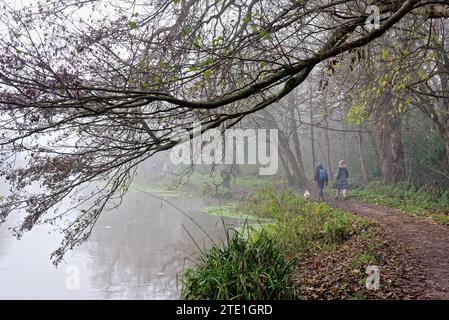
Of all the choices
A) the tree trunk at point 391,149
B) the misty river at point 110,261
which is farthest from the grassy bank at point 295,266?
the tree trunk at point 391,149

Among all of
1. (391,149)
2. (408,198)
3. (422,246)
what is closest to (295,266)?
(422,246)

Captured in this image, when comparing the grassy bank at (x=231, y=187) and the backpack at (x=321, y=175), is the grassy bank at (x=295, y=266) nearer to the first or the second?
the backpack at (x=321, y=175)

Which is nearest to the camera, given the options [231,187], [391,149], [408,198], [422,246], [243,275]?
[243,275]

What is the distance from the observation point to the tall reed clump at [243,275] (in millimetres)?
4984

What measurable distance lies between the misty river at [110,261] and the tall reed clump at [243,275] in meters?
0.98

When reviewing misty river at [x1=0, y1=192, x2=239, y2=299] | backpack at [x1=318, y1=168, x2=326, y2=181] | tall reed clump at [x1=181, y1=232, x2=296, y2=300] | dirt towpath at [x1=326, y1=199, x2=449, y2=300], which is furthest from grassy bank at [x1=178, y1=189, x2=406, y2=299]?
backpack at [x1=318, y1=168, x2=326, y2=181]

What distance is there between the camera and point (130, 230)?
49.9ft

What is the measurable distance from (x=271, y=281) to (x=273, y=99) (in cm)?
220

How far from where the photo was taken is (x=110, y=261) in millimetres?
10984

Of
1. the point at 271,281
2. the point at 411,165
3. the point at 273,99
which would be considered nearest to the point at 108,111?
the point at 273,99

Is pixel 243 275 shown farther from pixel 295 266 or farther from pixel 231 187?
pixel 231 187

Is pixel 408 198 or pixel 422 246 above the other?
pixel 408 198

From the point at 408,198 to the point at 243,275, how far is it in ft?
34.4
